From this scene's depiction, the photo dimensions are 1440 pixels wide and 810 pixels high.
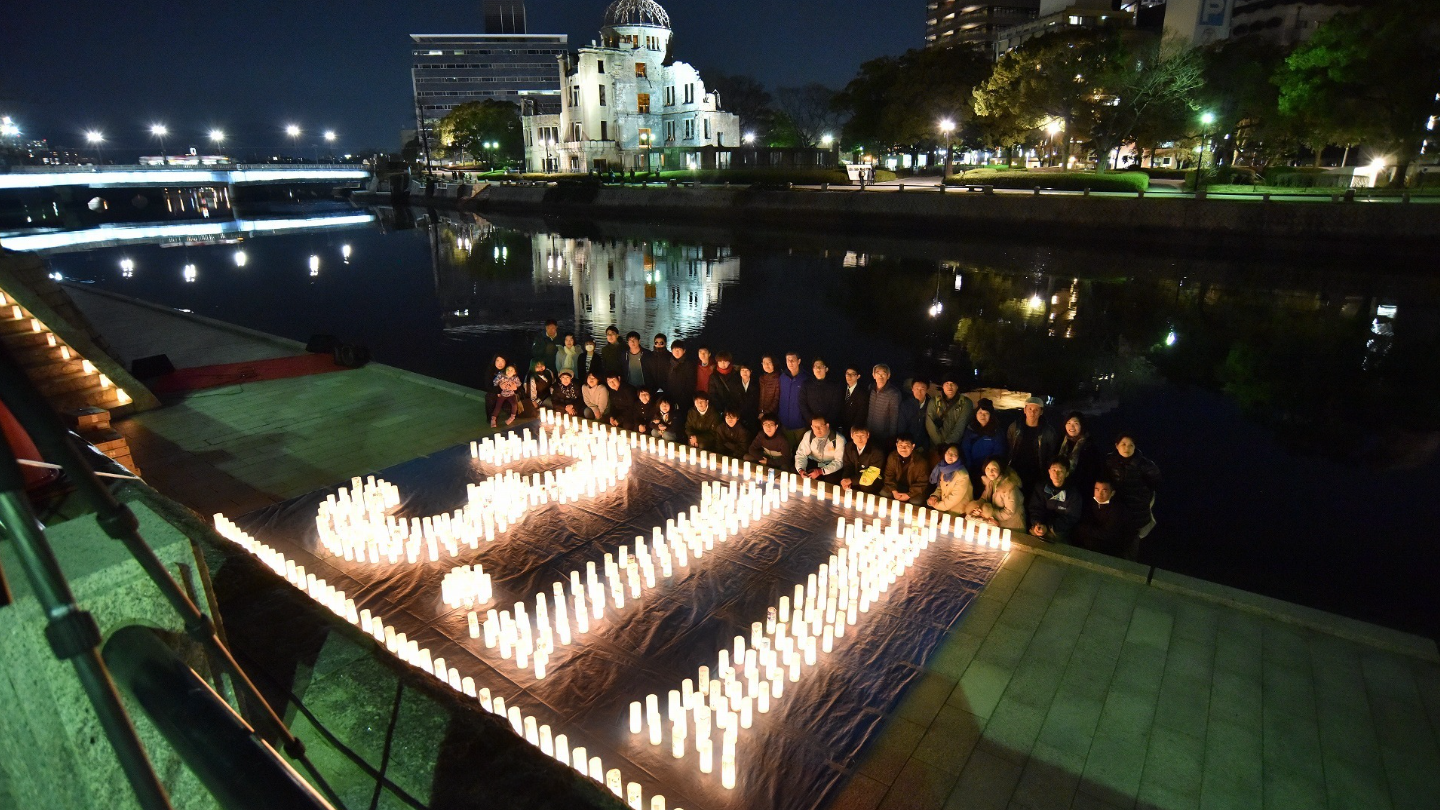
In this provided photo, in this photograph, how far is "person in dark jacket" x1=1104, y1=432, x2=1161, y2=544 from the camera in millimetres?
8164

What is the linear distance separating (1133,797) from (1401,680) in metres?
2.82

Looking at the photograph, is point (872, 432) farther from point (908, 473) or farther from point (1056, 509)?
point (1056, 509)

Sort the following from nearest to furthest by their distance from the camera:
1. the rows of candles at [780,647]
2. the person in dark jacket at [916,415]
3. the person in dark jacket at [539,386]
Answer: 1. the rows of candles at [780,647]
2. the person in dark jacket at [916,415]
3. the person in dark jacket at [539,386]

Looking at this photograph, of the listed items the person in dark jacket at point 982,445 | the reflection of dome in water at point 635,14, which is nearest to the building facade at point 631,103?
the reflection of dome in water at point 635,14

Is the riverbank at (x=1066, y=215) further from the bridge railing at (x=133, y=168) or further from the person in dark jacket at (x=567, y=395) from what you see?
the bridge railing at (x=133, y=168)

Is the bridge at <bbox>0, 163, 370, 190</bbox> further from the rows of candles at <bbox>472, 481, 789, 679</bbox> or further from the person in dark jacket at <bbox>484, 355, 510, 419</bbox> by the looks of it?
the rows of candles at <bbox>472, 481, 789, 679</bbox>

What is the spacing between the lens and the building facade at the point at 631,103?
85062 mm

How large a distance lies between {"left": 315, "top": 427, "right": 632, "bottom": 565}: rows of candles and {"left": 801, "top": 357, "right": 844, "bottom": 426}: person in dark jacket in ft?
8.45

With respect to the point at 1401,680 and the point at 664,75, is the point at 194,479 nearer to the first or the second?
the point at 1401,680

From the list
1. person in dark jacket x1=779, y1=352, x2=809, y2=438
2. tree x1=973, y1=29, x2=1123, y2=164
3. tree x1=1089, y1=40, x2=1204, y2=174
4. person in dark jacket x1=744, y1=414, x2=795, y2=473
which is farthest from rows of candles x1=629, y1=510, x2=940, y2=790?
tree x1=973, y1=29, x2=1123, y2=164

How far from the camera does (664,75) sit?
89000 millimetres

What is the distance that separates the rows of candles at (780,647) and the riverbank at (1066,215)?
1394 inches

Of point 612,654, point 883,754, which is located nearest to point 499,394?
point 612,654

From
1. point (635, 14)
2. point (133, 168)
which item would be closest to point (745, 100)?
point (635, 14)
